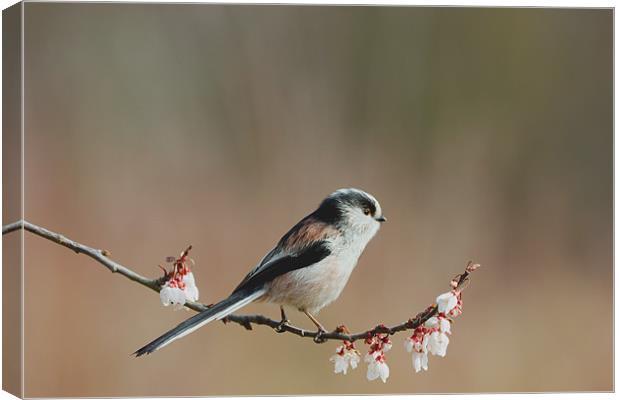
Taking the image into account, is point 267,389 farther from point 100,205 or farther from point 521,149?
point 521,149

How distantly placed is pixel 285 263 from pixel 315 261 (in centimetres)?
9

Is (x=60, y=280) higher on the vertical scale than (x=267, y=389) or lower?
higher

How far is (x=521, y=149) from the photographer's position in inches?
120

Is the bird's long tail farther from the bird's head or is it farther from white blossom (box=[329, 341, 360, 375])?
the bird's head

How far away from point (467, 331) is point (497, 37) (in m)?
1.01

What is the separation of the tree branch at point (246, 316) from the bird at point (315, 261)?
67mm

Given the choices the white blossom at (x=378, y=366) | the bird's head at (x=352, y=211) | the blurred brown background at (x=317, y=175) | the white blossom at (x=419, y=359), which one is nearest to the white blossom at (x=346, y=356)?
the white blossom at (x=378, y=366)

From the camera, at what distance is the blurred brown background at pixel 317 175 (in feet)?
9.24

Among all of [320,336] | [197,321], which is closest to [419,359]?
[320,336]

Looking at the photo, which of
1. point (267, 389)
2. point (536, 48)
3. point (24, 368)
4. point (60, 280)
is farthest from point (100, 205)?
point (536, 48)

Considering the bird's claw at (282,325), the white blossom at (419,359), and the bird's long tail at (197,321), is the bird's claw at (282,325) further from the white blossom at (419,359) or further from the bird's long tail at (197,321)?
the white blossom at (419,359)

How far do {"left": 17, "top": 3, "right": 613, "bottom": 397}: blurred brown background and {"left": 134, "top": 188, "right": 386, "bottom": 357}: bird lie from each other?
0.40 ft

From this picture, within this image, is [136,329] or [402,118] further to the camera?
[402,118]

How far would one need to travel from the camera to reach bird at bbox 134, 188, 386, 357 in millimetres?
2635
